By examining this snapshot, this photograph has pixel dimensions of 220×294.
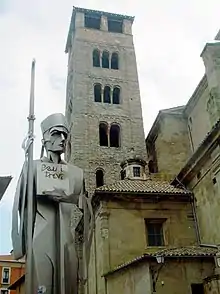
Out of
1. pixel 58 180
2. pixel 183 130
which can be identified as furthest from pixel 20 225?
pixel 183 130

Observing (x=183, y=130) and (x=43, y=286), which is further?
(x=183, y=130)

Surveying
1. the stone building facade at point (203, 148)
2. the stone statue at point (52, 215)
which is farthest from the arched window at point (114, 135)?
the stone statue at point (52, 215)

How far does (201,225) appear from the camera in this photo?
18953mm

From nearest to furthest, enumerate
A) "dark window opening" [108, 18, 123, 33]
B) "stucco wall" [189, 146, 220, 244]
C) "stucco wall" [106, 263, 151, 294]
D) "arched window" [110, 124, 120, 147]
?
"stucco wall" [106, 263, 151, 294]
"stucco wall" [189, 146, 220, 244]
"arched window" [110, 124, 120, 147]
"dark window opening" [108, 18, 123, 33]

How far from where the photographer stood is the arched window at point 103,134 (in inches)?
1258

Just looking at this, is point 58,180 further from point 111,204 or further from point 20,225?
point 111,204

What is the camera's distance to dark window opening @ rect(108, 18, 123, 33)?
38.7m

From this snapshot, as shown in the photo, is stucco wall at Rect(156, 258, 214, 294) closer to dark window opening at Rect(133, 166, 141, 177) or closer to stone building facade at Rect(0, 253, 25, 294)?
dark window opening at Rect(133, 166, 141, 177)

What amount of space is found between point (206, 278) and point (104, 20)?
28.7 meters

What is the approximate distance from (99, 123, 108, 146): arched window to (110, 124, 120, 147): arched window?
50cm

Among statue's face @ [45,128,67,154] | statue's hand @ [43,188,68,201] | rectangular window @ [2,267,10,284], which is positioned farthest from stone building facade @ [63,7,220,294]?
rectangular window @ [2,267,10,284]

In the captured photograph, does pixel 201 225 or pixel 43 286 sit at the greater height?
pixel 201 225

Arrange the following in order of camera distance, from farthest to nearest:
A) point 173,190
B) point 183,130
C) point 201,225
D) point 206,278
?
point 183,130 < point 173,190 < point 201,225 < point 206,278

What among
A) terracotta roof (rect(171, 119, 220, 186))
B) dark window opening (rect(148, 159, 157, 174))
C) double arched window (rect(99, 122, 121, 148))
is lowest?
terracotta roof (rect(171, 119, 220, 186))
